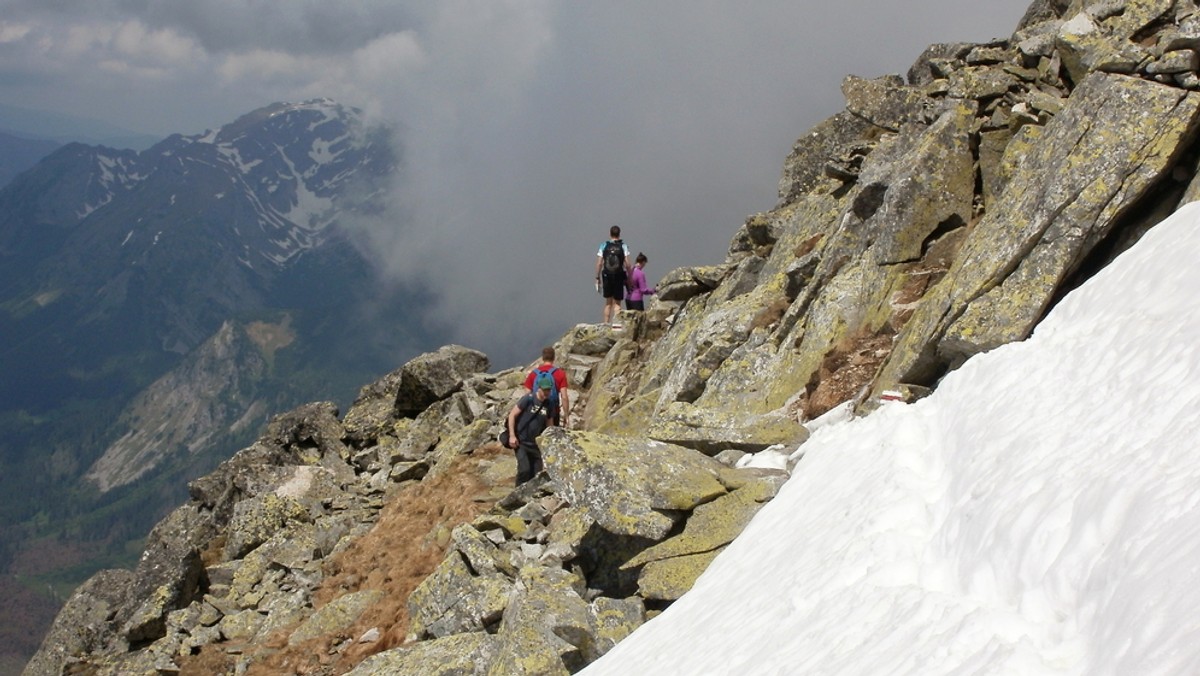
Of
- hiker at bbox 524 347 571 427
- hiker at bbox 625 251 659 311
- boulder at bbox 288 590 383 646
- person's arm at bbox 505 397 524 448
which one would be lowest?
boulder at bbox 288 590 383 646

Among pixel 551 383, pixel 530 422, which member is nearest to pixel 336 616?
pixel 530 422

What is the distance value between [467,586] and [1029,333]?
38.3ft

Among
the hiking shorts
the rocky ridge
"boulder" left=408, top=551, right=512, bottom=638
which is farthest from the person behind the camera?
the hiking shorts

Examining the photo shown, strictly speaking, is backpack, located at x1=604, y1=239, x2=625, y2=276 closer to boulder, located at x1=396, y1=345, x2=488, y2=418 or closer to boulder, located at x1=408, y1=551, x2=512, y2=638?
boulder, located at x1=396, y1=345, x2=488, y2=418

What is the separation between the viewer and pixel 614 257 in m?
35.3

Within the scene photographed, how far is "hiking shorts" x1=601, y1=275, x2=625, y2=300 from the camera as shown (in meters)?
36.0

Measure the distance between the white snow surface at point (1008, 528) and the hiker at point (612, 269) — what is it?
19.8 metres

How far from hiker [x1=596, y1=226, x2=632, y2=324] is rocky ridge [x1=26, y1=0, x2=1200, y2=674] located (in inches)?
96.0

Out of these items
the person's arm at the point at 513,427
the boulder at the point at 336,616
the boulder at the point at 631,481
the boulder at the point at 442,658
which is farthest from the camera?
the person's arm at the point at 513,427

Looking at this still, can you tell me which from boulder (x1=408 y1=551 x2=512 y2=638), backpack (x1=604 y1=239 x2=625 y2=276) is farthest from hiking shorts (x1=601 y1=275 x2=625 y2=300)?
boulder (x1=408 y1=551 x2=512 y2=638)

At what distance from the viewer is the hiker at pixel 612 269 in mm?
34938

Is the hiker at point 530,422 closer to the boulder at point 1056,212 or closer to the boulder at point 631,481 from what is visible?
the boulder at point 631,481

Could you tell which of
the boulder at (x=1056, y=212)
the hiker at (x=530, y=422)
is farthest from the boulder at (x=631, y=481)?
the hiker at (x=530, y=422)

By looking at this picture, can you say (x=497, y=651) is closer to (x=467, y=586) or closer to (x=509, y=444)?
(x=467, y=586)
